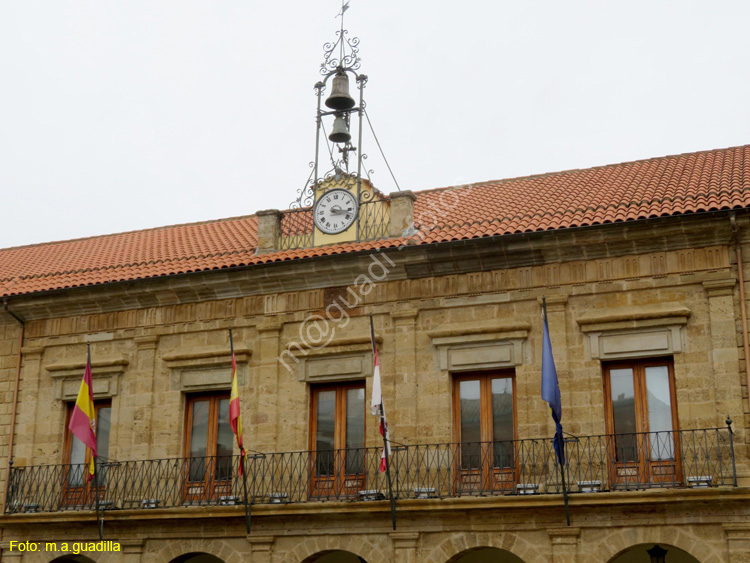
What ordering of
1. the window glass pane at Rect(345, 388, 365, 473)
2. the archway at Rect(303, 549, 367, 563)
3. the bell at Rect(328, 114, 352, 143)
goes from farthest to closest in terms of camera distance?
the bell at Rect(328, 114, 352, 143) < the archway at Rect(303, 549, 367, 563) < the window glass pane at Rect(345, 388, 365, 473)

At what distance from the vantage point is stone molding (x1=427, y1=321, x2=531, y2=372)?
48.9ft

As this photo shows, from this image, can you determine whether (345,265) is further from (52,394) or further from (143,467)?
(52,394)

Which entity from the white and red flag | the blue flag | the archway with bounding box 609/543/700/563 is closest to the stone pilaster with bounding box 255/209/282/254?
the white and red flag

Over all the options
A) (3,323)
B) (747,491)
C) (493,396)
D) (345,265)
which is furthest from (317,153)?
(747,491)

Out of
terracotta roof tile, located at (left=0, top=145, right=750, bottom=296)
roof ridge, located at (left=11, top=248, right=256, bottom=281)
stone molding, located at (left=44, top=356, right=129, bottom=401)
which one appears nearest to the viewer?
terracotta roof tile, located at (left=0, top=145, right=750, bottom=296)

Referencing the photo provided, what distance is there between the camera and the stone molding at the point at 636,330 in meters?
14.0

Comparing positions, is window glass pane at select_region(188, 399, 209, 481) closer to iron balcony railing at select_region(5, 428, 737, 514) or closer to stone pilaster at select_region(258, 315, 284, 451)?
iron balcony railing at select_region(5, 428, 737, 514)

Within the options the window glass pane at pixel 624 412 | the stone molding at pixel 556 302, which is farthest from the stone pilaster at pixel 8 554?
the window glass pane at pixel 624 412

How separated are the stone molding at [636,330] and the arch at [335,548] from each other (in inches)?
162

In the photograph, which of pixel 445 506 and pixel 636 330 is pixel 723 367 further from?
pixel 445 506

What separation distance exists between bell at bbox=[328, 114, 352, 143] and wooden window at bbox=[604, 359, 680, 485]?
20.4ft

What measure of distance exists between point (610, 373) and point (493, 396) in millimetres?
1724

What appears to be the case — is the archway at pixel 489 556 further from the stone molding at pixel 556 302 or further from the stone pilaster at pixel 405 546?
the stone molding at pixel 556 302

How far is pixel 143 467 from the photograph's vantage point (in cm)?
1650
